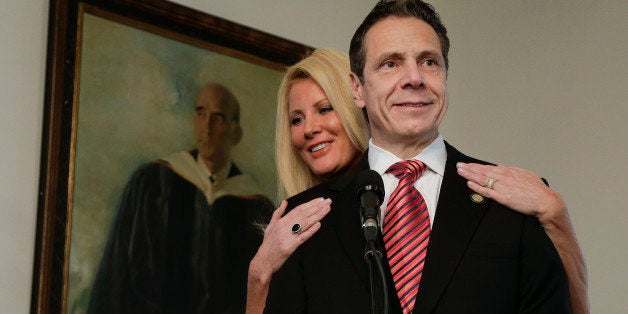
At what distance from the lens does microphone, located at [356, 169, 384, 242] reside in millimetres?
1769

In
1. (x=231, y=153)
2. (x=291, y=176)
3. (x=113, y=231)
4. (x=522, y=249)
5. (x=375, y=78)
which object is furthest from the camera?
(x=231, y=153)

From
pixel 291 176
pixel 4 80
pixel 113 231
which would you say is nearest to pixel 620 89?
pixel 291 176

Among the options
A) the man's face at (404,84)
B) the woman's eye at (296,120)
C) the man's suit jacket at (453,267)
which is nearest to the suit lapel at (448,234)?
the man's suit jacket at (453,267)

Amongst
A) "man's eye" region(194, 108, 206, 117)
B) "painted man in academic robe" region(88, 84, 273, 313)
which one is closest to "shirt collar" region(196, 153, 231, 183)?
"painted man in academic robe" region(88, 84, 273, 313)

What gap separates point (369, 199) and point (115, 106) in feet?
6.13

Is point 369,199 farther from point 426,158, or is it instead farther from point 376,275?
point 426,158

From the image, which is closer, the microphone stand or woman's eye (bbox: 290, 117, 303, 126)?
the microphone stand

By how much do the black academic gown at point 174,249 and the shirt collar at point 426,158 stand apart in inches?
59.8

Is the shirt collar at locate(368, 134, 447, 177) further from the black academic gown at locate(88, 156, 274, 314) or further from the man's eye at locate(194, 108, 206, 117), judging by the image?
the man's eye at locate(194, 108, 206, 117)

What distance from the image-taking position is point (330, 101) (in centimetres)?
306

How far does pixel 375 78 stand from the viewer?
2.17 m

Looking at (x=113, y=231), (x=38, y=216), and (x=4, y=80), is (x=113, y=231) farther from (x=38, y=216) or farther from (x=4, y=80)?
Result: (x=4, y=80)

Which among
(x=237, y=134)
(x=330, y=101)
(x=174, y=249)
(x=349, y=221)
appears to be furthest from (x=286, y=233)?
(x=237, y=134)

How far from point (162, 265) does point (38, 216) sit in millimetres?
524
